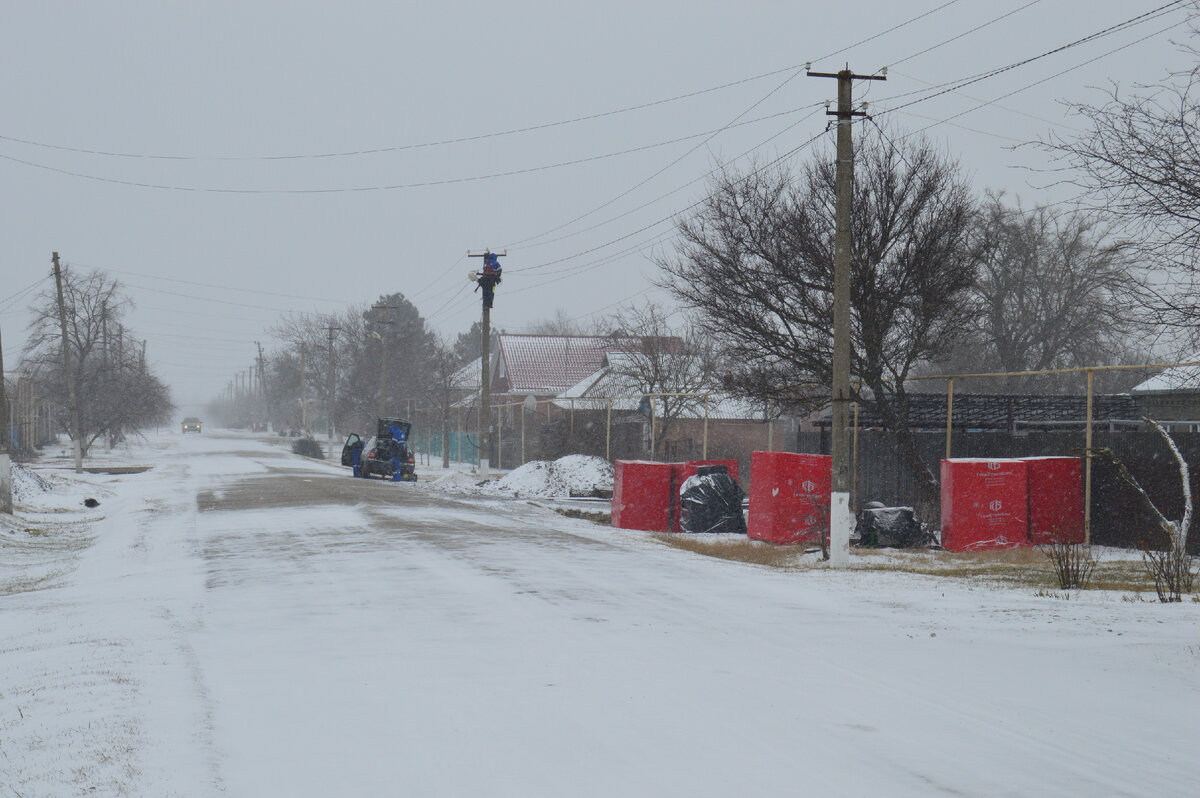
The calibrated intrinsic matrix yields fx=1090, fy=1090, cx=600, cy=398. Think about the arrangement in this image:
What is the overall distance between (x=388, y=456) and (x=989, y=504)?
87.4 ft

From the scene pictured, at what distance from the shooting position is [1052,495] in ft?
52.9

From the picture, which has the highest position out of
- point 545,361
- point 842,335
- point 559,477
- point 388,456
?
point 545,361

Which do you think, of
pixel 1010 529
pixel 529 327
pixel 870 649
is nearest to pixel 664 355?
pixel 1010 529

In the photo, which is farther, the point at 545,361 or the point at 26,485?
the point at 545,361

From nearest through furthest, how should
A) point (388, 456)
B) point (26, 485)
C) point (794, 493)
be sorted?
point (794, 493) → point (26, 485) → point (388, 456)

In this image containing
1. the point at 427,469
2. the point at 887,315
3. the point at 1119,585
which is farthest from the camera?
the point at 427,469

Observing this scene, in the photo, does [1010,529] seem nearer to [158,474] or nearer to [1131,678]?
[1131,678]

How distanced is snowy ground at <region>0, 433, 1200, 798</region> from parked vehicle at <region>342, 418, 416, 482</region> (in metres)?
25.5

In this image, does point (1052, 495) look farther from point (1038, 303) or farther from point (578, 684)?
point (1038, 303)

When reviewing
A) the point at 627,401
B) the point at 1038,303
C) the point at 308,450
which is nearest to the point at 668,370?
the point at 627,401

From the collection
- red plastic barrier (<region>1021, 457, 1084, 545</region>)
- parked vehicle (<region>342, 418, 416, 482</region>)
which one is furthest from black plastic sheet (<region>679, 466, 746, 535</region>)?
parked vehicle (<region>342, 418, 416, 482</region>)

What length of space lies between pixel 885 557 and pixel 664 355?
2438 centimetres

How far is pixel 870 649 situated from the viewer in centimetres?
809

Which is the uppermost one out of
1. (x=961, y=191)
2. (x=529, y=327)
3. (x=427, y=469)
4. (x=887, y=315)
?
(x=529, y=327)
